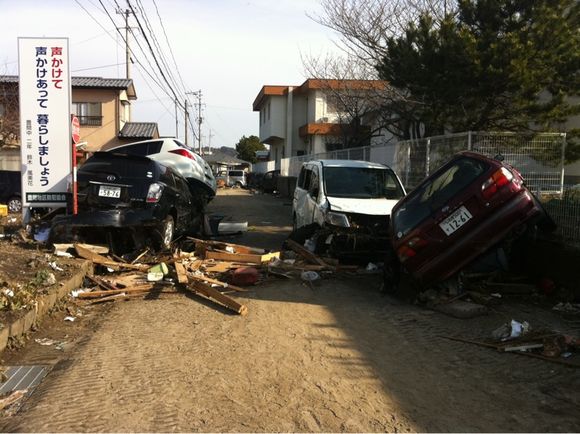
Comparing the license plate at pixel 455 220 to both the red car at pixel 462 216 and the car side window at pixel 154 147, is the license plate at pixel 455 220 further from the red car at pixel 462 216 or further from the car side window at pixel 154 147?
the car side window at pixel 154 147

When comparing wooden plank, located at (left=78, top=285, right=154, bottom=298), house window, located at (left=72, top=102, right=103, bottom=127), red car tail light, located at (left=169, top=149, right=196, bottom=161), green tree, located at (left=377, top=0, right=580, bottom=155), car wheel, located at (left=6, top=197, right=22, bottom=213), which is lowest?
wooden plank, located at (left=78, top=285, right=154, bottom=298)

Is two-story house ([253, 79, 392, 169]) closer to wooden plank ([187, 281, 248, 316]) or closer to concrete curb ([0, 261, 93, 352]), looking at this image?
wooden plank ([187, 281, 248, 316])

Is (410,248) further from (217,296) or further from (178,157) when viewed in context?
(178,157)

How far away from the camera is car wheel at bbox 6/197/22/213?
17438mm

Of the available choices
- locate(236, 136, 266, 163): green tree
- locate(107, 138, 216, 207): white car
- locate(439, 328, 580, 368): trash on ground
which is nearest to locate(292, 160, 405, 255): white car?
locate(439, 328, 580, 368): trash on ground

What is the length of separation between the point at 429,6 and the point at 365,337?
561 inches

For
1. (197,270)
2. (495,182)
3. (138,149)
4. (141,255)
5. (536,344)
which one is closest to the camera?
(536,344)

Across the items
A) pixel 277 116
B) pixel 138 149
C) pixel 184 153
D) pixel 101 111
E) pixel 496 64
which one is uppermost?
pixel 277 116

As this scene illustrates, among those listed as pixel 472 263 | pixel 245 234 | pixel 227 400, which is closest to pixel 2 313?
pixel 227 400

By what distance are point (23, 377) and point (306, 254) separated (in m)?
5.11

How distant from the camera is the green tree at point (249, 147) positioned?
84444mm

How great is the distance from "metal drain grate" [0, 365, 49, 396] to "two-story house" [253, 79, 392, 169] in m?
18.1

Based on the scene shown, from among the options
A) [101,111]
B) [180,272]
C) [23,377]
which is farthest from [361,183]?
[101,111]

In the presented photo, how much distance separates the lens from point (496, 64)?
11.0 meters
